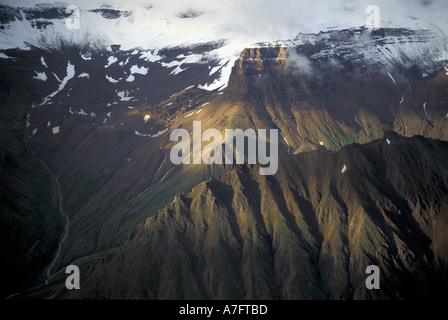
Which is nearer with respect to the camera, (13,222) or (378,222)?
(378,222)

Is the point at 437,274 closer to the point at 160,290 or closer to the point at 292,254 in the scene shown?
the point at 292,254

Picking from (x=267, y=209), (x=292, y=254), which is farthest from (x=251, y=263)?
(x=267, y=209)

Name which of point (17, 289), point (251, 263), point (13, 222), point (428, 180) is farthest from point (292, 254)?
point (13, 222)
